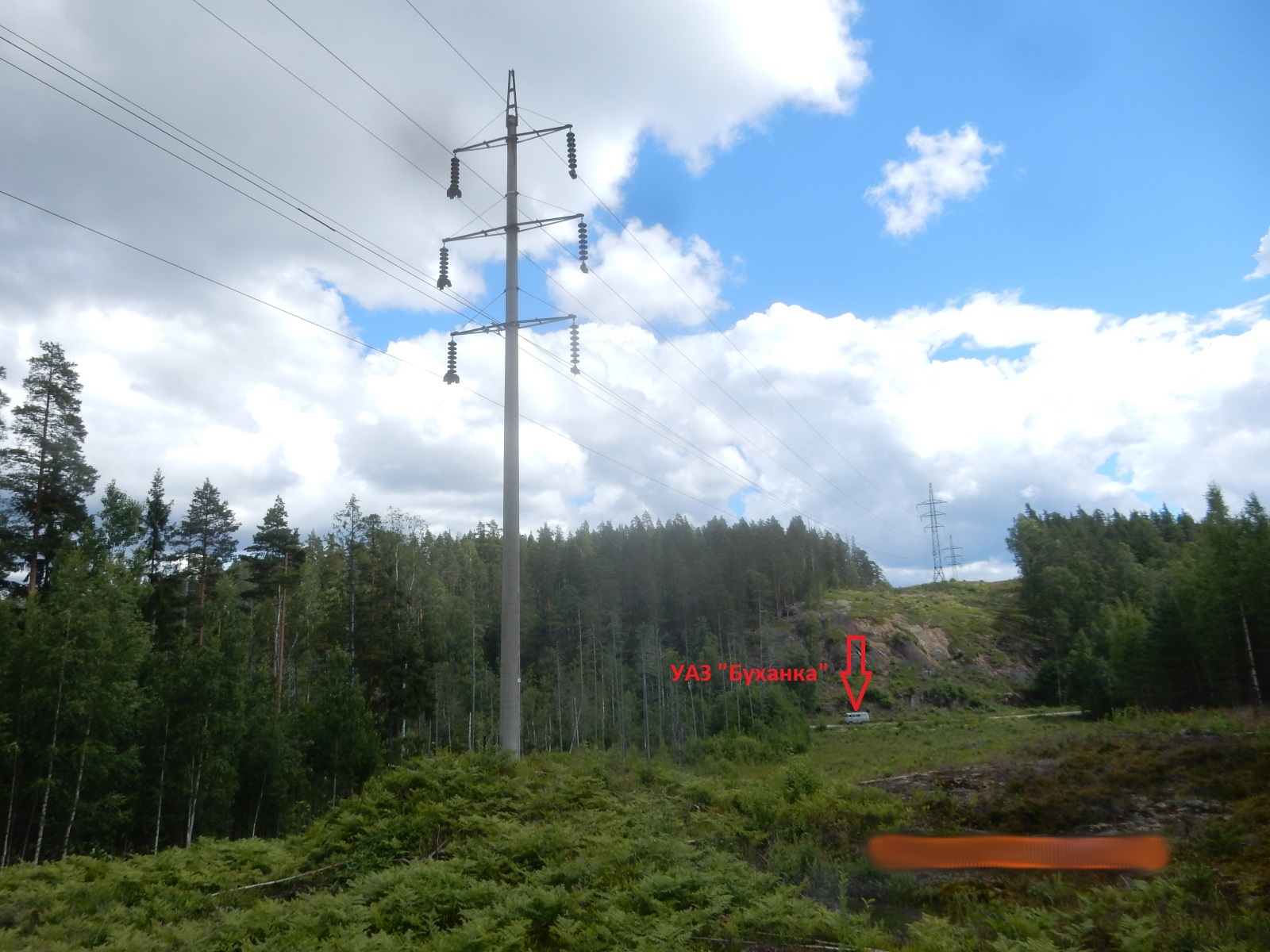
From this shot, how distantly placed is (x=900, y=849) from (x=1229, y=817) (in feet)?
19.4

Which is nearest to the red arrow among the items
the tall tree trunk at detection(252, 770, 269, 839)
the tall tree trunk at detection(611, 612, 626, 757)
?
the tall tree trunk at detection(611, 612, 626, 757)

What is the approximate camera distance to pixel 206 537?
149 feet

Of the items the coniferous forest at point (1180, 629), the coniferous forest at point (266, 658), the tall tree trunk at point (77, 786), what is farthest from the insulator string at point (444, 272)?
the coniferous forest at point (1180, 629)

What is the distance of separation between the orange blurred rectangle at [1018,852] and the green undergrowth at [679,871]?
0.46 meters

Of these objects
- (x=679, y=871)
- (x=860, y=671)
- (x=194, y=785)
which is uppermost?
(x=679, y=871)

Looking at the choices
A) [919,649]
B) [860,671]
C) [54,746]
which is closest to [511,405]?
[54,746]

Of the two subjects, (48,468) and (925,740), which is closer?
(48,468)

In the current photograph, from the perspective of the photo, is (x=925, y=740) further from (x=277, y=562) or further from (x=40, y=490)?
(x=40, y=490)

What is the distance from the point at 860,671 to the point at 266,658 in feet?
205

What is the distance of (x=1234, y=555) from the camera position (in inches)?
1813

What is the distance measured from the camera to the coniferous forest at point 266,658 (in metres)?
29.0

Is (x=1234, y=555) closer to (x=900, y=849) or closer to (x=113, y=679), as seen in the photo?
(x=900, y=849)

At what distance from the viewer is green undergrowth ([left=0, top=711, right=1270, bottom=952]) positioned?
8625mm

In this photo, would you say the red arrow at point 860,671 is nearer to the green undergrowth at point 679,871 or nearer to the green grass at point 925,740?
the green grass at point 925,740
